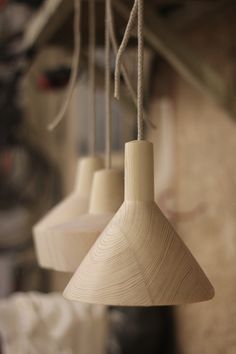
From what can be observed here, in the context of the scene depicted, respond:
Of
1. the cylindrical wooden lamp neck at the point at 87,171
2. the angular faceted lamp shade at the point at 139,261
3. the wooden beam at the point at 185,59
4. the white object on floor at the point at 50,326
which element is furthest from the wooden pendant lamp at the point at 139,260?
the white object on floor at the point at 50,326

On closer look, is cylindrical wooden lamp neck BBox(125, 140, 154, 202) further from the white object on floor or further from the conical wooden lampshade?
the white object on floor

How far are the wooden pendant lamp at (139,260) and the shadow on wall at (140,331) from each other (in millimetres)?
2377

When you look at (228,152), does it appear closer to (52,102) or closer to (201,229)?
(201,229)

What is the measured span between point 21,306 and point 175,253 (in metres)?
1.97

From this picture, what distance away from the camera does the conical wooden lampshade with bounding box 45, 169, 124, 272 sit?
1.13 metres

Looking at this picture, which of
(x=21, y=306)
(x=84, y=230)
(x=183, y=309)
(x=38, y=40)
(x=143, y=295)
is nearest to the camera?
(x=143, y=295)

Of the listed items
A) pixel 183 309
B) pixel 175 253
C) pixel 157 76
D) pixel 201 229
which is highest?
pixel 157 76

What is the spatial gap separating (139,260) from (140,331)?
251 centimetres

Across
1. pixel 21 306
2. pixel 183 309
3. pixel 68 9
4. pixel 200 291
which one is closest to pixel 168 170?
pixel 183 309

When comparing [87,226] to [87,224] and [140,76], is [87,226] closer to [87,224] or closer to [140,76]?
[87,224]

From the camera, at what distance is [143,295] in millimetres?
814

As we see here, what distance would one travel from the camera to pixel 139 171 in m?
0.90

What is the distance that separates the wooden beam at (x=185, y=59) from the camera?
2066mm

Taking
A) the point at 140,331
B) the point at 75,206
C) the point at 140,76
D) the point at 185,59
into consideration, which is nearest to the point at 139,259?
the point at 140,76
